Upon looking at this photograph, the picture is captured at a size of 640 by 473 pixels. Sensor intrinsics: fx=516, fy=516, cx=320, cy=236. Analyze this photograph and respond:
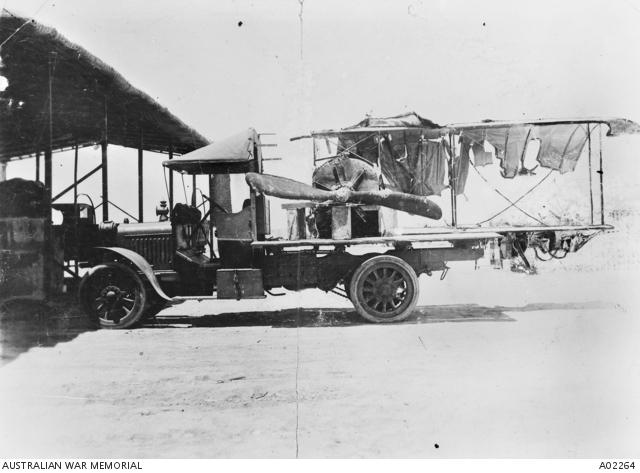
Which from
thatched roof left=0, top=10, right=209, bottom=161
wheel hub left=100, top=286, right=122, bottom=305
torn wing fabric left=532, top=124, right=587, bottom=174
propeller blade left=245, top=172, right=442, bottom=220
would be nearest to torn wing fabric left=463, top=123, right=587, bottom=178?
torn wing fabric left=532, top=124, right=587, bottom=174

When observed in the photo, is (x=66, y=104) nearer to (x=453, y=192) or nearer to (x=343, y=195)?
(x=343, y=195)

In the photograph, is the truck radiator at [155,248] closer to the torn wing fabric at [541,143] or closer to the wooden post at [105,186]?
the wooden post at [105,186]

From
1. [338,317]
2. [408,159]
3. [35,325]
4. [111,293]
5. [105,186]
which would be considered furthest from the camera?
[105,186]

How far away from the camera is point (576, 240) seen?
7980mm

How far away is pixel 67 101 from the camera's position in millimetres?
8789

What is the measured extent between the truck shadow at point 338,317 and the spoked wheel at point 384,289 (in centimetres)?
20

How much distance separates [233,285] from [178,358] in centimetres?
177

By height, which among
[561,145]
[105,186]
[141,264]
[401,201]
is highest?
[561,145]

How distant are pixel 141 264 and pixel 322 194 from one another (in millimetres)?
2760

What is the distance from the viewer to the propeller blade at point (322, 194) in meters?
7.29

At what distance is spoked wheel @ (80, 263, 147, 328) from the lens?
7363 mm

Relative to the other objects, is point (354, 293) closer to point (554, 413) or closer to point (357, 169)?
point (357, 169)

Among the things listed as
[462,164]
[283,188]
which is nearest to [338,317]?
[283,188]

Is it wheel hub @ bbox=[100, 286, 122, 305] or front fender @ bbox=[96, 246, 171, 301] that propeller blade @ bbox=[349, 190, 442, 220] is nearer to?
front fender @ bbox=[96, 246, 171, 301]
